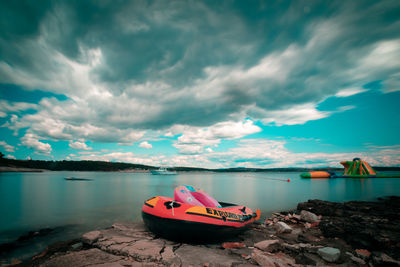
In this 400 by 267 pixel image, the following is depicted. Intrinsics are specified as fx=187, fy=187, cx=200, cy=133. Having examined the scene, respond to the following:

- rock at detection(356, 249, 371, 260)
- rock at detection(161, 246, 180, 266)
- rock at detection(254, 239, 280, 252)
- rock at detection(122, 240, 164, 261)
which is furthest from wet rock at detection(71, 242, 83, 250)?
rock at detection(356, 249, 371, 260)

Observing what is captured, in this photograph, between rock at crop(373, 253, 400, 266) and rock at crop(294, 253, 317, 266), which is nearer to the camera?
rock at crop(373, 253, 400, 266)

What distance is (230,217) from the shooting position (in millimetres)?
6809

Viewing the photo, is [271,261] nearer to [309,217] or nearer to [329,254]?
[329,254]

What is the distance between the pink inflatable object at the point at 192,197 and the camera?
7504 millimetres

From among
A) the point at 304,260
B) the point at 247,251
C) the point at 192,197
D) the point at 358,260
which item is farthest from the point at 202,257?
the point at 358,260

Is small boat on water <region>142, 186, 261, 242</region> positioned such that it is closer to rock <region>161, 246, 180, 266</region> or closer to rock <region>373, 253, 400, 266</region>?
rock <region>161, 246, 180, 266</region>

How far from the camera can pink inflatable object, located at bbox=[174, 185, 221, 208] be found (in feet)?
24.6

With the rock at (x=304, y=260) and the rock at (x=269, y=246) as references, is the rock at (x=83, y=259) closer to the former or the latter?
the rock at (x=269, y=246)

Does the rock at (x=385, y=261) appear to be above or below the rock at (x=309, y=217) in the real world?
above

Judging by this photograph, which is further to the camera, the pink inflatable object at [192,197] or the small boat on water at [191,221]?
the pink inflatable object at [192,197]

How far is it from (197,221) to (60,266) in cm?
376

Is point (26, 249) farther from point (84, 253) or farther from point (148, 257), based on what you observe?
point (148, 257)

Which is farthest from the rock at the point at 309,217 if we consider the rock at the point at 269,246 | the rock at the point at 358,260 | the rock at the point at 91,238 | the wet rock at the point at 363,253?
the rock at the point at 91,238

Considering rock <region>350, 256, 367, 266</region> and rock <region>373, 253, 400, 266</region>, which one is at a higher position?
rock <region>373, 253, 400, 266</region>
